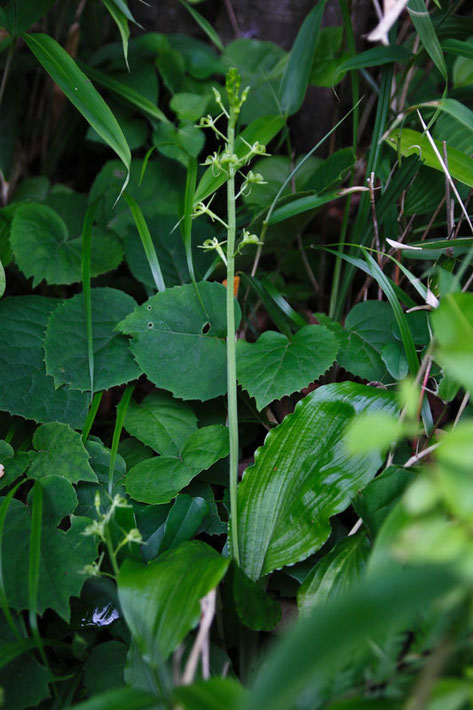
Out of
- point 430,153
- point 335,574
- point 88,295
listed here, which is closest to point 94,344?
point 88,295

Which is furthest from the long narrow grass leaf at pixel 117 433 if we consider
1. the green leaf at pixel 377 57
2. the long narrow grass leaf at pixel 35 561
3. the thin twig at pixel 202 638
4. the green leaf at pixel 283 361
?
the green leaf at pixel 377 57

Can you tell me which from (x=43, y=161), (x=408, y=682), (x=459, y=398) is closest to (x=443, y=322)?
(x=408, y=682)

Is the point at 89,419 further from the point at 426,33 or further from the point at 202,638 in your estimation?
the point at 426,33

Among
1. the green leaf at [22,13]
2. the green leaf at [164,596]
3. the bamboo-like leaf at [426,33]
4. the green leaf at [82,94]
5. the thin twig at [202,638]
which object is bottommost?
the green leaf at [164,596]

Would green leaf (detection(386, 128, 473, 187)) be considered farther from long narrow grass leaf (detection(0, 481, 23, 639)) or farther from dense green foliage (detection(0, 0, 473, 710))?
long narrow grass leaf (detection(0, 481, 23, 639))

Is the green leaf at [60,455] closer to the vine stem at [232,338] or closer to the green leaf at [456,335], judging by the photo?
the vine stem at [232,338]

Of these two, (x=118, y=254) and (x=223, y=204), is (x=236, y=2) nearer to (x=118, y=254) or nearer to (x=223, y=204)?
(x=223, y=204)
